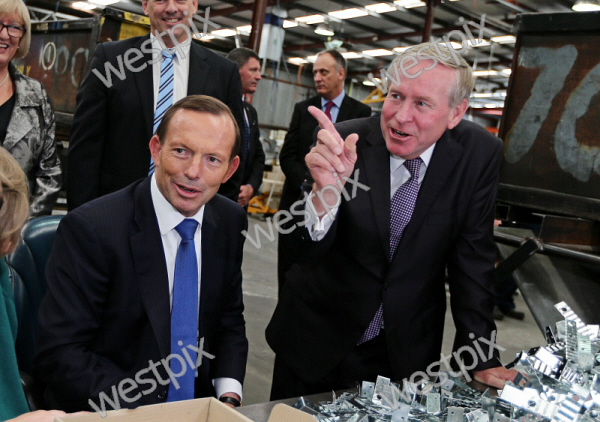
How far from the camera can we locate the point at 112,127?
2195 millimetres

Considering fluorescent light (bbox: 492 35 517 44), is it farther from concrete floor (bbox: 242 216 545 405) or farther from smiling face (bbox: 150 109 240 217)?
smiling face (bbox: 150 109 240 217)

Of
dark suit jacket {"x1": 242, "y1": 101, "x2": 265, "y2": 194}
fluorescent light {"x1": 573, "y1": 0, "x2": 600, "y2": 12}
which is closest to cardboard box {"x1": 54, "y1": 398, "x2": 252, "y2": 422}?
dark suit jacket {"x1": 242, "y1": 101, "x2": 265, "y2": 194}

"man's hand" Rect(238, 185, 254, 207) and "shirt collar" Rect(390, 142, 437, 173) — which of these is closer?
"shirt collar" Rect(390, 142, 437, 173)

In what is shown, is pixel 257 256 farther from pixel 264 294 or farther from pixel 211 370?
pixel 211 370

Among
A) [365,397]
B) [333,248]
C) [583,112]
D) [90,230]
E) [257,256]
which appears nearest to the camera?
[365,397]

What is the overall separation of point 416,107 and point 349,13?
10447mm

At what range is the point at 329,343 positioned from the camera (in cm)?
167

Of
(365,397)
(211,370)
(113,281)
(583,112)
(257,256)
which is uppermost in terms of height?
(583,112)

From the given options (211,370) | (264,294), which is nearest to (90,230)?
(211,370)

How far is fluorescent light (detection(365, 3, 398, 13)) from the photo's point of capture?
10.9 metres

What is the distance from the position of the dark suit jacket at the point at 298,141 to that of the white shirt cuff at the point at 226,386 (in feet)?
7.18

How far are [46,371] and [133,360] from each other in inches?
7.4

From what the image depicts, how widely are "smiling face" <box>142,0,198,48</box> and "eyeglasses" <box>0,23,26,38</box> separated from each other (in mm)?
Answer: 480

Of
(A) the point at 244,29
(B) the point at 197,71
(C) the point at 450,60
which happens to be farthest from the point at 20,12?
(A) the point at 244,29
